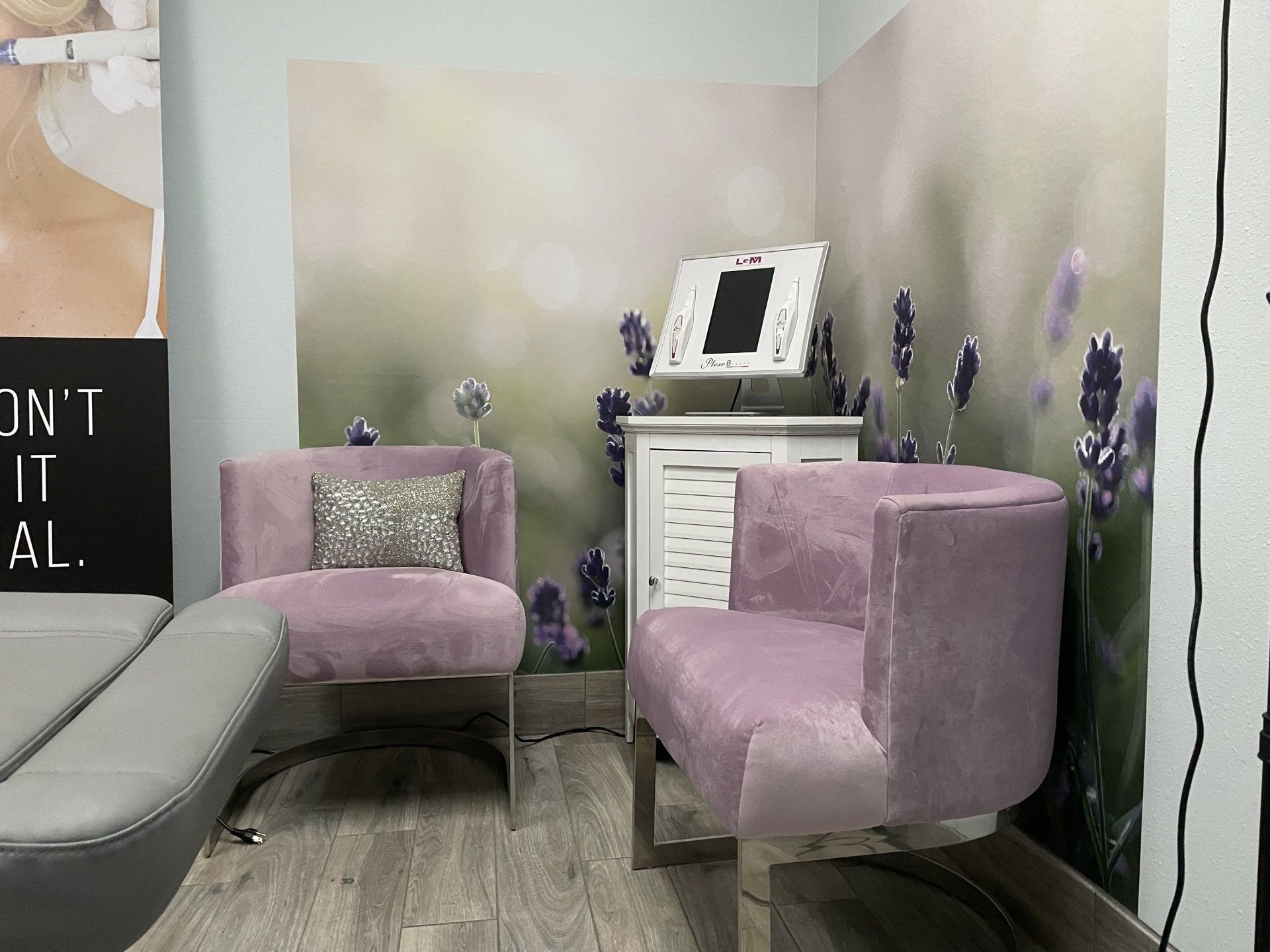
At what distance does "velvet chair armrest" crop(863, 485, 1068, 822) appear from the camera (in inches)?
47.2

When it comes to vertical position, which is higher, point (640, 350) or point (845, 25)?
point (845, 25)

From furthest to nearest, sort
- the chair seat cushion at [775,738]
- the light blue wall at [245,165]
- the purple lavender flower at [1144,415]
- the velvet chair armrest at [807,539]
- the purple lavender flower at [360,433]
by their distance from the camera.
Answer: the purple lavender flower at [360,433], the light blue wall at [245,165], the velvet chair armrest at [807,539], the purple lavender flower at [1144,415], the chair seat cushion at [775,738]

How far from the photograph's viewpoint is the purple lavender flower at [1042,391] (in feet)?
5.21

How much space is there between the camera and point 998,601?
1.24 metres

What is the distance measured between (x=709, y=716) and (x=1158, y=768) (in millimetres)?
654

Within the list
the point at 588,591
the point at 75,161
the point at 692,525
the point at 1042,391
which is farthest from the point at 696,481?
the point at 75,161

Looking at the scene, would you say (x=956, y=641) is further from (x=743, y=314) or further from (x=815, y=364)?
(x=815, y=364)

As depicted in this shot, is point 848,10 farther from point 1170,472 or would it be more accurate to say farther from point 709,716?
point 709,716

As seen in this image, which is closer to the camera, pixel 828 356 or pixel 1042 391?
pixel 1042 391

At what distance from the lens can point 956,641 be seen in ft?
4.01

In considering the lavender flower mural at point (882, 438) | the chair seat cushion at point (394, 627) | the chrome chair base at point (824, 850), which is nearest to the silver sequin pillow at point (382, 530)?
the chair seat cushion at point (394, 627)

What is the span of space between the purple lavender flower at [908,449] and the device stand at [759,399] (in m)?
0.32

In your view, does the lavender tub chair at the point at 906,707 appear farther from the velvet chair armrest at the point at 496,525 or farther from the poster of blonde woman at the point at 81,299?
the poster of blonde woman at the point at 81,299

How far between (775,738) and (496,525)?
3.66ft
